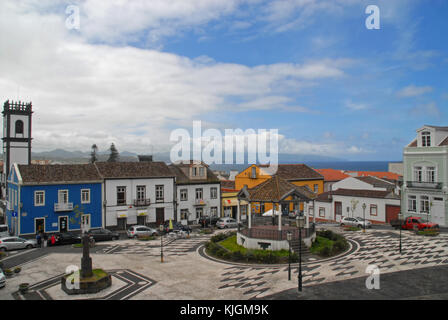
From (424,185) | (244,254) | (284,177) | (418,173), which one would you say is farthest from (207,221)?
(418,173)

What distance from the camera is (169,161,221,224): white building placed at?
43500mm

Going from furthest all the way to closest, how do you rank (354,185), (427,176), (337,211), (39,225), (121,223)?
(354,185) → (337,211) → (121,223) → (427,176) → (39,225)

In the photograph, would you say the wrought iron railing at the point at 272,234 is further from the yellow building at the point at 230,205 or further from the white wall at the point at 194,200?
the yellow building at the point at 230,205

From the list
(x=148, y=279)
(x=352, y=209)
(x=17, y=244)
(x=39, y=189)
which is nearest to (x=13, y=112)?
(x=39, y=189)

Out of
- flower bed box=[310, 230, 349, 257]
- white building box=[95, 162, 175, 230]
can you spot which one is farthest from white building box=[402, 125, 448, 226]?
white building box=[95, 162, 175, 230]

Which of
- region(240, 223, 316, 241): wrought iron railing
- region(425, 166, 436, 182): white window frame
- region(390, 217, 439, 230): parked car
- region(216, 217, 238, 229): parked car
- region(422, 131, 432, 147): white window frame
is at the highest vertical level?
region(422, 131, 432, 147): white window frame

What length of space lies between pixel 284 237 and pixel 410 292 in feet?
31.2

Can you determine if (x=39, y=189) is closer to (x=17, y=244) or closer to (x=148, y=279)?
(x=17, y=244)

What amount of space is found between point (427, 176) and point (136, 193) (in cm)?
3193

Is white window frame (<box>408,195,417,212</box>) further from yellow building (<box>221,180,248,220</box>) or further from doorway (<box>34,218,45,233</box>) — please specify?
doorway (<box>34,218,45,233</box>)

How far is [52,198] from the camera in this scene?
3591 cm

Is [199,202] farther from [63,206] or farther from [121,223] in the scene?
[63,206]

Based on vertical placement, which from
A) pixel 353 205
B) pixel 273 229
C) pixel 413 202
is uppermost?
pixel 413 202

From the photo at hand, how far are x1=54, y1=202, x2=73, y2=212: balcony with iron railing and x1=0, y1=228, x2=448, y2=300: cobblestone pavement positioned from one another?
305 inches
